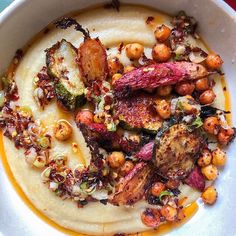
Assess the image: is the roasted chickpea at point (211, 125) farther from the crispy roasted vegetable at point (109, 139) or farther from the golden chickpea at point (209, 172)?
the crispy roasted vegetable at point (109, 139)

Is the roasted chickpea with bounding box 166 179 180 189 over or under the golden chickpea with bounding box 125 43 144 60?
under

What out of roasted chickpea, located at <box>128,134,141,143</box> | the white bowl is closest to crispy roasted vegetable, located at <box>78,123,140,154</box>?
roasted chickpea, located at <box>128,134,141,143</box>

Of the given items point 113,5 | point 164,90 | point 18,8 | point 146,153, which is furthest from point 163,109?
point 18,8

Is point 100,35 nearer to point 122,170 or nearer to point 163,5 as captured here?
point 163,5

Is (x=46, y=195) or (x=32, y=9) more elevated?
(x=32, y=9)

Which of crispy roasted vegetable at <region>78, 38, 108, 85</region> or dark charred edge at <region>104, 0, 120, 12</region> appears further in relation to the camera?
dark charred edge at <region>104, 0, 120, 12</region>

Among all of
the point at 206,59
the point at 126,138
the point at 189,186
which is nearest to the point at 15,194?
the point at 126,138

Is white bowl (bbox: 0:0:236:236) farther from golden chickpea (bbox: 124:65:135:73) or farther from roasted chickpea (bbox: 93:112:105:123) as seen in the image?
roasted chickpea (bbox: 93:112:105:123)
